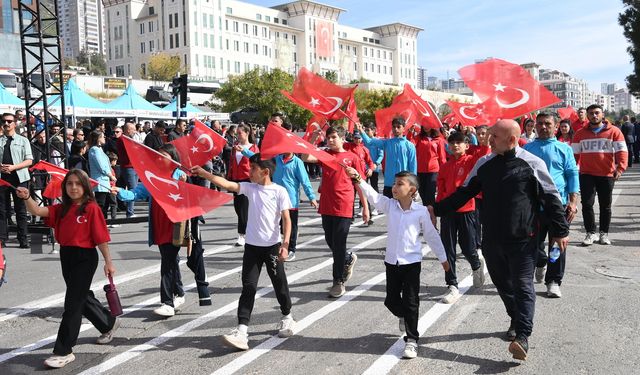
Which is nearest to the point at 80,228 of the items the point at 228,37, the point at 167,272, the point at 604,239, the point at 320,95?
the point at 167,272

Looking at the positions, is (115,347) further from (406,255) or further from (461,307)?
(461,307)

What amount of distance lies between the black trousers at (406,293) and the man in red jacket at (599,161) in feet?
17.7

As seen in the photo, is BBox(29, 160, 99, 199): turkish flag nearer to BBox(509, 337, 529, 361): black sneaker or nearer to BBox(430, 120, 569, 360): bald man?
BBox(430, 120, 569, 360): bald man

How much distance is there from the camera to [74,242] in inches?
197

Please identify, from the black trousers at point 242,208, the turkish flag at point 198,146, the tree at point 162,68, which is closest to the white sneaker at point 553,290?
the turkish flag at point 198,146

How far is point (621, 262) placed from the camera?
26.8 feet

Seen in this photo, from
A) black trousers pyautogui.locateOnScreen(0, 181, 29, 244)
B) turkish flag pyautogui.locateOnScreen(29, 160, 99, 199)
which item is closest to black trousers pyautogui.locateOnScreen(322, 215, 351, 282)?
turkish flag pyautogui.locateOnScreen(29, 160, 99, 199)

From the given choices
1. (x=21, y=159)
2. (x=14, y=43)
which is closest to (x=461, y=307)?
(x=21, y=159)

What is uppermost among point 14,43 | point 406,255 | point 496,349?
point 14,43

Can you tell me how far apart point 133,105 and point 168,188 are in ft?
68.7

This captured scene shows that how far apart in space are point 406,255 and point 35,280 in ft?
17.3

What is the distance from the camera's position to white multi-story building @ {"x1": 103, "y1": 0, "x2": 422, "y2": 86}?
101062 millimetres

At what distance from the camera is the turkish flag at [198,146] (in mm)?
→ 6801

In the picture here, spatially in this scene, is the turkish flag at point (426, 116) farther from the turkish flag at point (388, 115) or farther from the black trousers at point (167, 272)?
the black trousers at point (167, 272)
